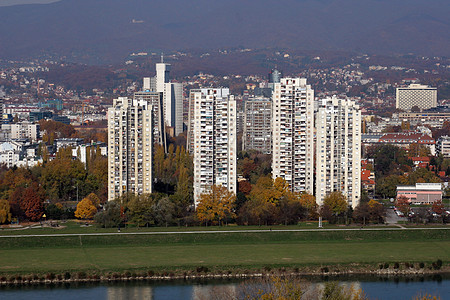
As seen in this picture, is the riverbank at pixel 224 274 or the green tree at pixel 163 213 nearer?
the riverbank at pixel 224 274

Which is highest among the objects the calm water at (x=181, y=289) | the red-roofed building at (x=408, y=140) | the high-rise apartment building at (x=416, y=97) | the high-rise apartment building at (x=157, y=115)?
the high-rise apartment building at (x=416, y=97)

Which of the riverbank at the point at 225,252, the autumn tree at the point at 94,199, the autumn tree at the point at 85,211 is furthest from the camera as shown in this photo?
the autumn tree at the point at 94,199

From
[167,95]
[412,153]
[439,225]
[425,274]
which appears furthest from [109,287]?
[167,95]

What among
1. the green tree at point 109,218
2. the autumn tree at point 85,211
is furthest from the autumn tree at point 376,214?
the autumn tree at point 85,211

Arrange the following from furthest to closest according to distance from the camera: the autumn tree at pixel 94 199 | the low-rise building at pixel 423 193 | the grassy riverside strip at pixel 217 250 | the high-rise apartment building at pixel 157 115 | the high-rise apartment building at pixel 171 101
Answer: the high-rise apartment building at pixel 171 101 < the high-rise apartment building at pixel 157 115 < the low-rise building at pixel 423 193 < the autumn tree at pixel 94 199 < the grassy riverside strip at pixel 217 250

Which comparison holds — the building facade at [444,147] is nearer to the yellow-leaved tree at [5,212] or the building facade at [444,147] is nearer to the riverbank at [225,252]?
the riverbank at [225,252]

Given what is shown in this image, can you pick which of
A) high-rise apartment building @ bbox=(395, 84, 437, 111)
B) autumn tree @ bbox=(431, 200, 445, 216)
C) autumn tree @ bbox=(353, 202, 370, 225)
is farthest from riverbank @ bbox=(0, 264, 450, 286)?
high-rise apartment building @ bbox=(395, 84, 437, 111)

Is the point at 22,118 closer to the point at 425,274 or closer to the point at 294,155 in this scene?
the point at 294,155

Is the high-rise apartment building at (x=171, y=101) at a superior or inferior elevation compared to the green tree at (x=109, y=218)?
superior
